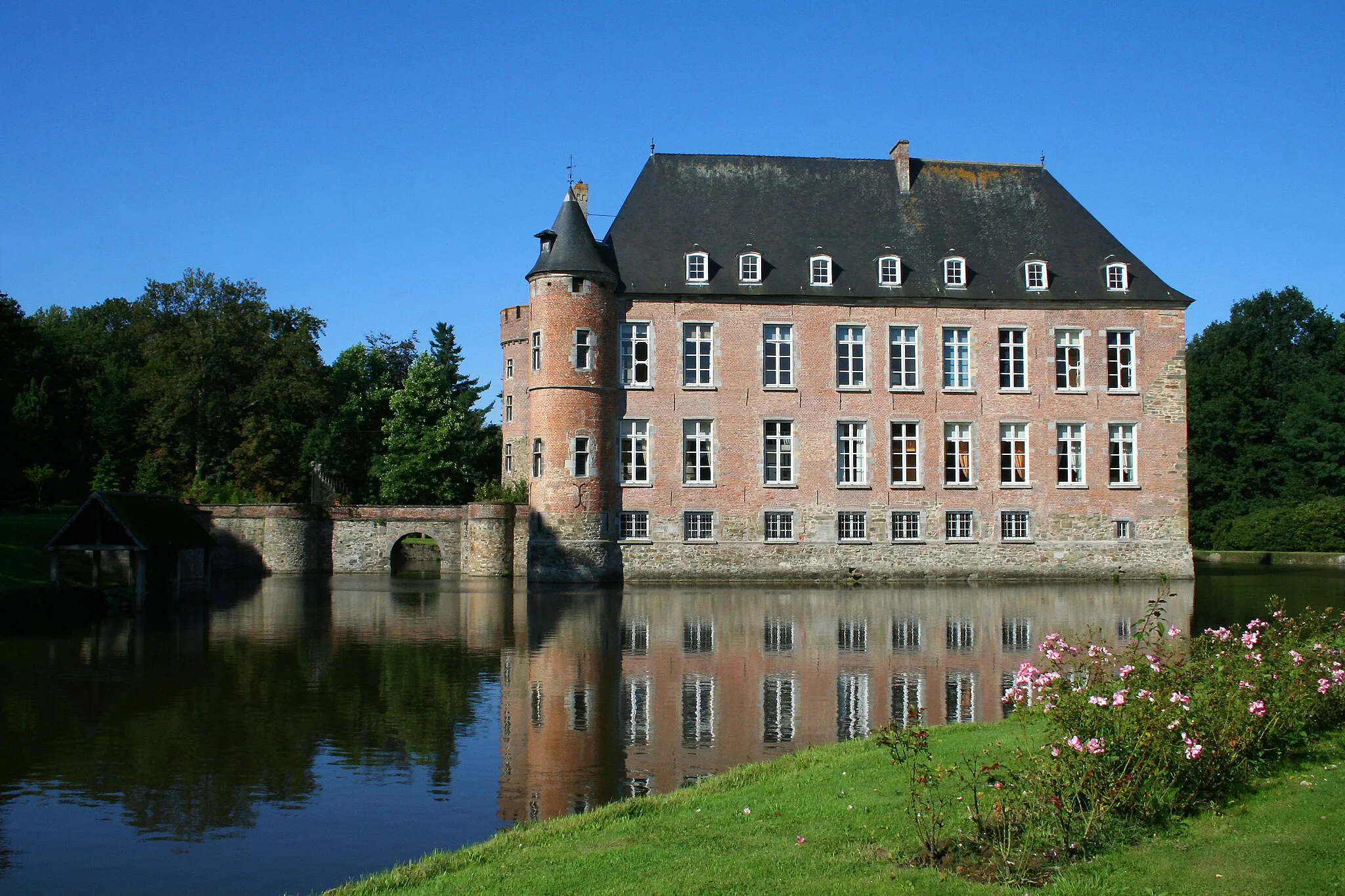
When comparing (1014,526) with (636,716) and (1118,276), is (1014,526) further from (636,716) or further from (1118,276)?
(636,716)

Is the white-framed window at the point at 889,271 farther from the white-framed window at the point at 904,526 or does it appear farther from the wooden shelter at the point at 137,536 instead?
the wooden shelter at the point at 137,536

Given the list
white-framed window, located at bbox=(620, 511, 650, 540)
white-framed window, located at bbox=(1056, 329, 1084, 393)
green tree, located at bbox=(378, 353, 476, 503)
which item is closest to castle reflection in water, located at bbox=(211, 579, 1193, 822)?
white-framed window, located at bbox=(620, 511, 650, 540)

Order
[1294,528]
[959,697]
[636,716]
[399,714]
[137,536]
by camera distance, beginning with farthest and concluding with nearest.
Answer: [1294,528] < [137,536] < [959,697] < [399,714] < [636,716]

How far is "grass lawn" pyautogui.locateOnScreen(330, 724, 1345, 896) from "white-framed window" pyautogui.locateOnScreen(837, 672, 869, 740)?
277cm

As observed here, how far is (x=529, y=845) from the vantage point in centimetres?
788

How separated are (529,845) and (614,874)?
1.23 metres

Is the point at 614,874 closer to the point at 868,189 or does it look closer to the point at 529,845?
the point at 529,845

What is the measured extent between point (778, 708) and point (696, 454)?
22.9 m

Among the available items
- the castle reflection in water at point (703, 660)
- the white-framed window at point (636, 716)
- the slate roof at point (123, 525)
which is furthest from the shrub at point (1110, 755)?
the slate roof at point (123, 525)

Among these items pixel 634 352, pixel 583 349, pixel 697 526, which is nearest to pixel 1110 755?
pixel 583 349

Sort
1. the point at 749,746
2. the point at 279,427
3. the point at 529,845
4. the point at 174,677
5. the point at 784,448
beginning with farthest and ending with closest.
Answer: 1. the point at 279,427
2. the point at 784,448
3. the point at 174,677
4. the point at 749,746
5. the point at 529,845

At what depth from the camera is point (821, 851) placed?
7.15m

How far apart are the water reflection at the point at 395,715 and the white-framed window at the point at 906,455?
11103 millimetres

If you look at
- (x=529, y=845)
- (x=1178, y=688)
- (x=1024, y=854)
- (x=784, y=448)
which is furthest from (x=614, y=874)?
(x=784, y=448)
